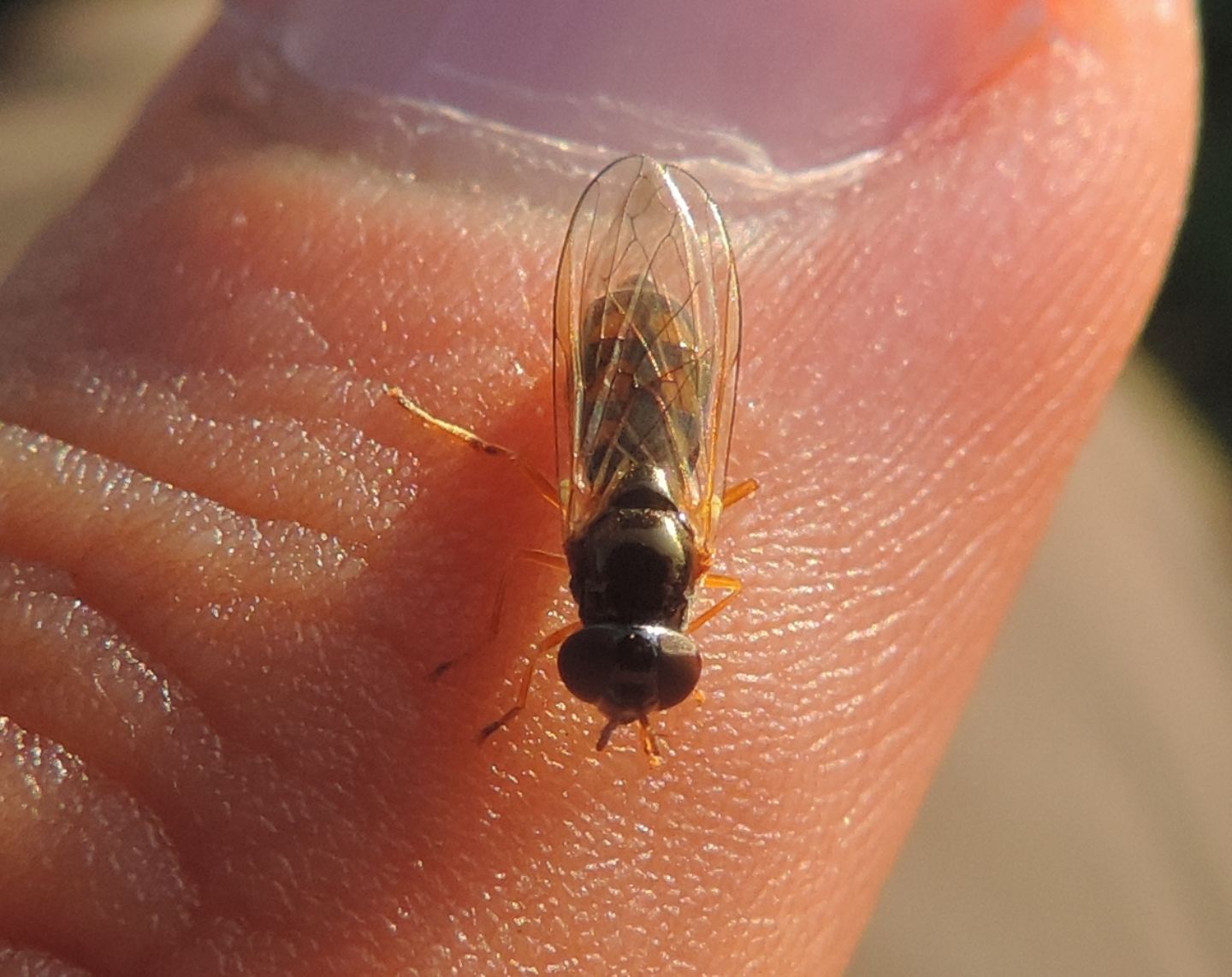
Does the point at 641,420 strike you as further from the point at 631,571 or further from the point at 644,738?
the point at 644,738

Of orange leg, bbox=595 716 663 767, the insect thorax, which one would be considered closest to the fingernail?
the insect thorax

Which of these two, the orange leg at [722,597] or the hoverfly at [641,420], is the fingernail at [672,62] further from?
the orange leg at [722,597]

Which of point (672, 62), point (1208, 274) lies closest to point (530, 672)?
point (672, 62)

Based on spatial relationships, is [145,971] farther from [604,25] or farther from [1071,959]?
[1071,959]

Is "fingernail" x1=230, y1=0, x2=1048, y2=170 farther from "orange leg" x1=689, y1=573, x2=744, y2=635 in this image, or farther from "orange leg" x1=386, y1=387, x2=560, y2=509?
"orange leg" x1=689, y1=573, x2=744, y2=635

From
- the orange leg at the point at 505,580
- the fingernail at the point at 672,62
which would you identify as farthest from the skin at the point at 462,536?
the fingernail at the point at 672,62

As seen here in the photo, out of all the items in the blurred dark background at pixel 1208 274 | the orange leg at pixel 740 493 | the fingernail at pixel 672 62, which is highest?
the blurred dark background at pixel 1208 274

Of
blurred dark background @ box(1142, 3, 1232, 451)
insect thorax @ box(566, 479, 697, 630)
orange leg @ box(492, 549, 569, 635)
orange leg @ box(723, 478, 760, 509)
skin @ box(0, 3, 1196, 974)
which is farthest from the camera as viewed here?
blurred dark background @ box(1142, 3, 1232, 451)
